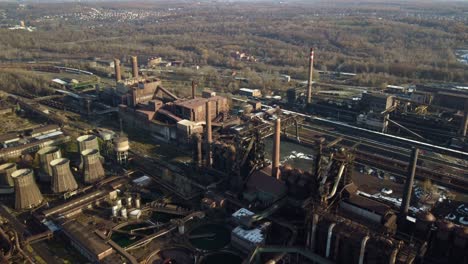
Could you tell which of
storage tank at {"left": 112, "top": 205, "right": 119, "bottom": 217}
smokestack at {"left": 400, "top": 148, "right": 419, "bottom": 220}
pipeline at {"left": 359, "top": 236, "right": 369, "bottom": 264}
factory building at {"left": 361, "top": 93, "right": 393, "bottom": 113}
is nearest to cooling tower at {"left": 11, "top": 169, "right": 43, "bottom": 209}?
storage tank at {"left": 112, "top": 205, "right": 119, "bottom": 217}

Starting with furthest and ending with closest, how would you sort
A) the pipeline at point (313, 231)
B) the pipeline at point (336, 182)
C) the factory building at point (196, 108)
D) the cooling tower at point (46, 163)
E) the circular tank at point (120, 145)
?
the factory building at point (196, 108) → the circular tank at point (120, 145) → the cooling tower at point (46, 163) → the pipeline at point (336, 182) → the pipeline at point (313, 231)

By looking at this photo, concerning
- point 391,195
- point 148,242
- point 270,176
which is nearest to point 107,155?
point 148,242

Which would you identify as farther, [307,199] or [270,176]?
[270,176]

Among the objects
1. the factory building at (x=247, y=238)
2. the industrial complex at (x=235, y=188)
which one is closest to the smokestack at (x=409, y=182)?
the industrial complex at (x=235, y=188)

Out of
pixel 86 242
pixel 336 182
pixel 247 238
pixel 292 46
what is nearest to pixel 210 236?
pixel 247 238

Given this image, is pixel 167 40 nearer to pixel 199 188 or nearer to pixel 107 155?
pixel 107 155

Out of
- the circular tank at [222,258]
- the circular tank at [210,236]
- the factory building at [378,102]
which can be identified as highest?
the factory building at [378,102]

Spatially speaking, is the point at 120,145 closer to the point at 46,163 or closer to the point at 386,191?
the point at 46,163

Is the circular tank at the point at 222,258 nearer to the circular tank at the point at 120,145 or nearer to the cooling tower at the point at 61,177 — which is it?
the cooling tower at the point at 61,177
